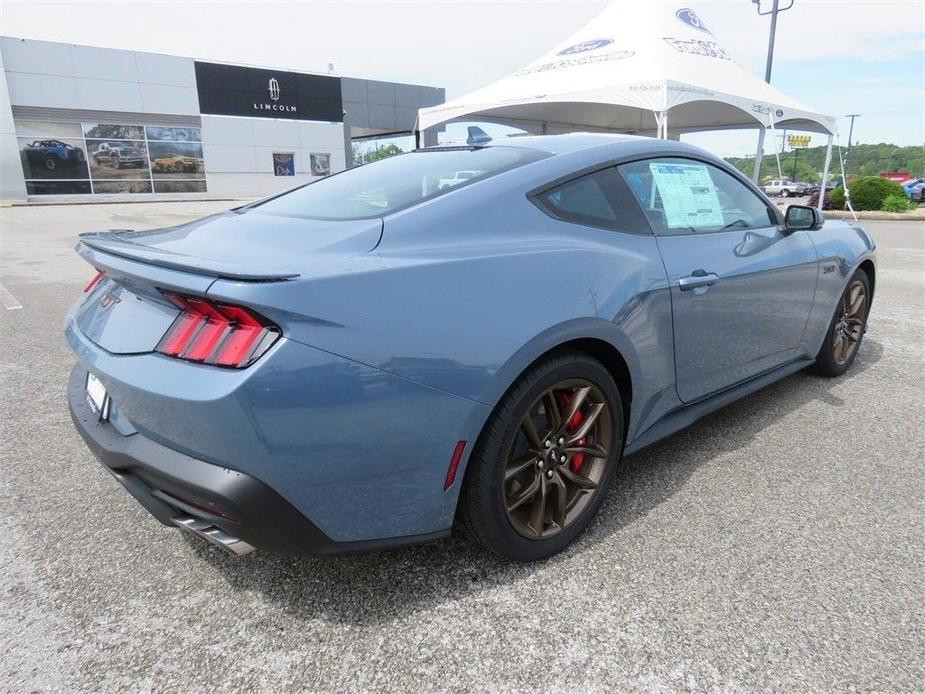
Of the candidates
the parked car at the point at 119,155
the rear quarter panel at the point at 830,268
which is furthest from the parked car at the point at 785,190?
the rear quarter panel at the point at 830,268

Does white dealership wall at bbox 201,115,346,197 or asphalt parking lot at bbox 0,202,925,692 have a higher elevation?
white dealership wall at bbox 201,115,346,197

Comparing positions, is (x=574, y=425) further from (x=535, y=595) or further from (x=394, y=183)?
(x=394, y=183)

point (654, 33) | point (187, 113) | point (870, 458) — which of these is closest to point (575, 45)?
point (654, 33)

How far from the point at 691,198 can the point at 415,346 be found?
1698 mm

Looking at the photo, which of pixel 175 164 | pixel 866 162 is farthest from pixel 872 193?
pixel 866 162

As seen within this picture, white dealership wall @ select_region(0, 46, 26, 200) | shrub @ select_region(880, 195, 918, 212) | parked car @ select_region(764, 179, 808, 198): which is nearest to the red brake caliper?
shrub @ select_region(880, 195, 918, 212)

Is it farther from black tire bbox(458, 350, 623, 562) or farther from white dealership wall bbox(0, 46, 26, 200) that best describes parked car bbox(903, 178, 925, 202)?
white dealership wall bbox(0, 46, 26, 200)

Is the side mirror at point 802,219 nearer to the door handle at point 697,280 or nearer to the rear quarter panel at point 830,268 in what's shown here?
the rear quarter panel at point 830,268

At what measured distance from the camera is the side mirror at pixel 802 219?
10.4 feet

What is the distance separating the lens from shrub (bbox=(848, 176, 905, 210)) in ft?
67.2

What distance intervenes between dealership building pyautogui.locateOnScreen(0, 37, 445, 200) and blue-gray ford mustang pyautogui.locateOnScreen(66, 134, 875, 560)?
2777 centimetres

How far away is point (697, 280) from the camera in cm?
245

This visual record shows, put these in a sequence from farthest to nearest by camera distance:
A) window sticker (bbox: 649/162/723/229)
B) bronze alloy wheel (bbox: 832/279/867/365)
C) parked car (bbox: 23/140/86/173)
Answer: parked car (bbox: 23/140/86/173) < bronze alloy wheel (bbox: 832/279/867/365) < window sticker (bbox: 649/162/723/229)

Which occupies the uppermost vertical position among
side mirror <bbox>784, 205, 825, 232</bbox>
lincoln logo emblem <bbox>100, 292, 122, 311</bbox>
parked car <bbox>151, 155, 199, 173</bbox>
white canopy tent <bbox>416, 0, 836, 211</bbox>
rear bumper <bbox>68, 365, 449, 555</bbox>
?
white canopy tent <bbox>416, 0, 836, 211</bbox>
